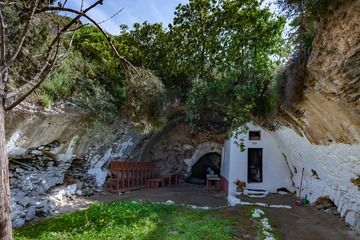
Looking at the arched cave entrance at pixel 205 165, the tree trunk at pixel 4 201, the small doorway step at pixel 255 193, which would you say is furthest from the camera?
the arched cave entrance at pixel 205 165

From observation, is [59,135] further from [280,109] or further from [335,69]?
[335,69]

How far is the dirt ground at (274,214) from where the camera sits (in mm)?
5867

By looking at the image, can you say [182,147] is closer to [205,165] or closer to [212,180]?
[205,165]

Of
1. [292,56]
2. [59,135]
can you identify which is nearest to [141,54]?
[59,135]

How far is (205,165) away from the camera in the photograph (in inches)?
590

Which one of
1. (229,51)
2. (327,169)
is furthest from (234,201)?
(229,51)

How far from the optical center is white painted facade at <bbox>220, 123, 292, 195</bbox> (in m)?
10.6

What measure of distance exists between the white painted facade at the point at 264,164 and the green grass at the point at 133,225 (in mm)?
3436

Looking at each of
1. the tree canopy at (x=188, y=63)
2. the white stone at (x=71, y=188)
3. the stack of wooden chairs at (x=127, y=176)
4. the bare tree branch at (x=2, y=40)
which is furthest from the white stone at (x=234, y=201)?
the bare tree branch at (x=2, y=40)

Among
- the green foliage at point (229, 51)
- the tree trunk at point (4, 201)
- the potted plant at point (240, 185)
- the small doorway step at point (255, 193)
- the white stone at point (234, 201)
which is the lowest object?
the white stone at point (234, 201)

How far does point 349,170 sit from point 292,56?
8.76 feet

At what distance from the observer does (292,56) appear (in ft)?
21.2

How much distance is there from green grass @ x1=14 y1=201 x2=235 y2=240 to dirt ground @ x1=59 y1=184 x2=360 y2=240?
549 mm

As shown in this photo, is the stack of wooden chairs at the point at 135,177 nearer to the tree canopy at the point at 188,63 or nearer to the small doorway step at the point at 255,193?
the tree canopy at the point at 188,63
